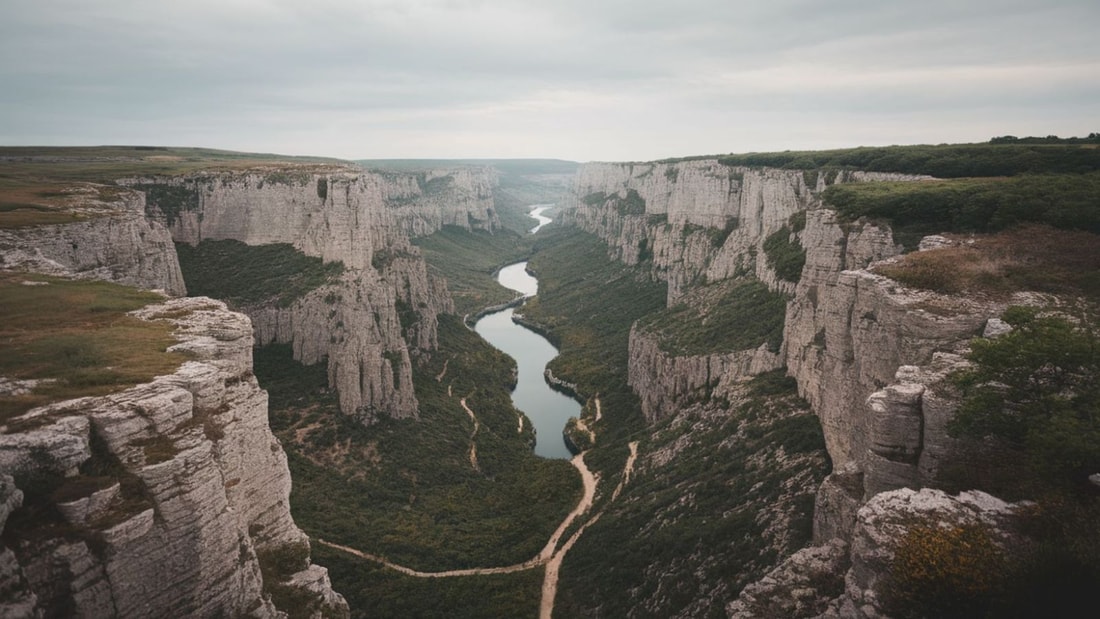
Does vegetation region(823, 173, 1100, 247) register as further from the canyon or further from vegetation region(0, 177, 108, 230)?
vegetation region(0, 177, 108, 230)

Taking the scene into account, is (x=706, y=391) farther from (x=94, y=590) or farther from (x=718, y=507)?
(x=94, y=590)

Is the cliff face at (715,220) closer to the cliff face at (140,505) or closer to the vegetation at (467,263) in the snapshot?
the vegetation at (467,263)

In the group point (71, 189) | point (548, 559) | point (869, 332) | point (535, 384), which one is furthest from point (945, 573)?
point (535, 384)

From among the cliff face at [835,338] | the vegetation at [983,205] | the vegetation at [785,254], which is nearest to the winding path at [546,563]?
the cliff face at [835,338]

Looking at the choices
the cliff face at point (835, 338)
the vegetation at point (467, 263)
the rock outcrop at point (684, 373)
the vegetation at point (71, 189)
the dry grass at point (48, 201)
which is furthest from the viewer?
the vegetation at point (467, 263)

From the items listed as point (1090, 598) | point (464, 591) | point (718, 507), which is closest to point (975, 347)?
point (1090, 598)

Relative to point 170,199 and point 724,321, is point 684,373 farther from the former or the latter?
point 170,199

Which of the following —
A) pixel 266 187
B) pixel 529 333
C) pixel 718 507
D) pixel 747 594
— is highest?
pixel 266 187
